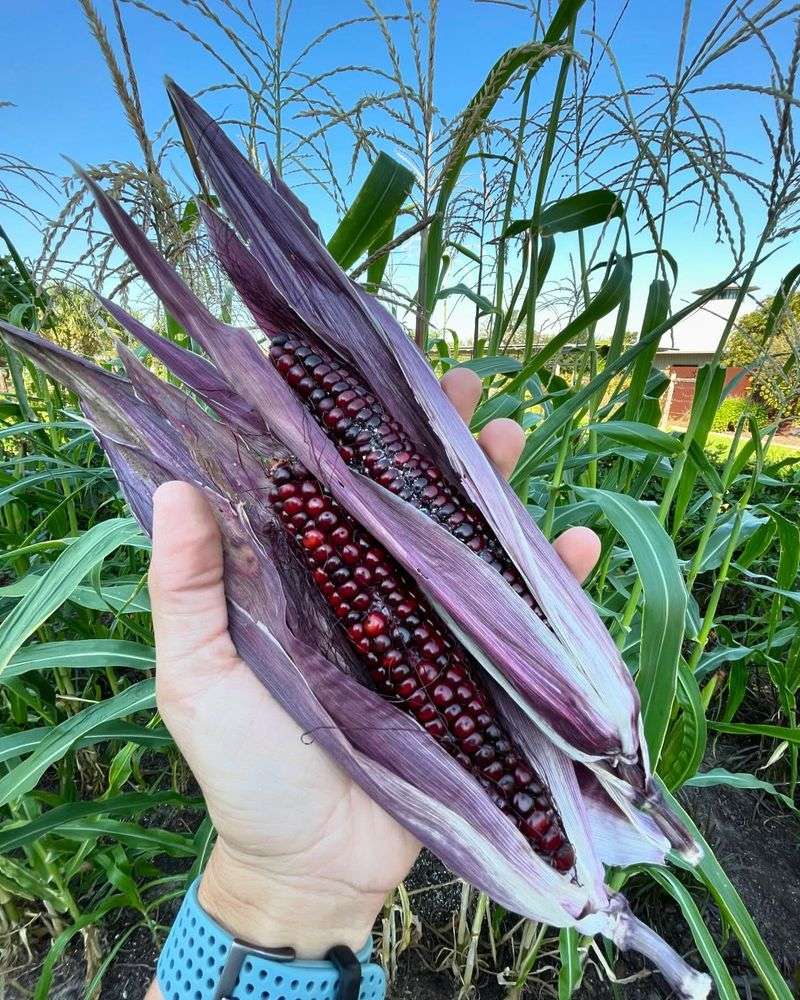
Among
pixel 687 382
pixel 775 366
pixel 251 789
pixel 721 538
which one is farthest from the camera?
pixel 687 382

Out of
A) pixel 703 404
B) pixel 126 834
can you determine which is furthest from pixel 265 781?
pixel 703 404

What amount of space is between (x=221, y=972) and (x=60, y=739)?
0.52 meters

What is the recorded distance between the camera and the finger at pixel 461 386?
134 centimetres

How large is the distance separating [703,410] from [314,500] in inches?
36.0

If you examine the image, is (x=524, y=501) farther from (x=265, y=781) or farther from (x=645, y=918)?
(x=645, y=918)

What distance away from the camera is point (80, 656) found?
3.82 feet

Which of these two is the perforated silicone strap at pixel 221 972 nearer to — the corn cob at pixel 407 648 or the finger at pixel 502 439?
the corn cob at pixel 407 648

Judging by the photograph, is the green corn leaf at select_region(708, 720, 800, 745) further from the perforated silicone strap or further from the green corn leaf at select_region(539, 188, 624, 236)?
the green corn leaf at select_region(539, 188, 624, 236)

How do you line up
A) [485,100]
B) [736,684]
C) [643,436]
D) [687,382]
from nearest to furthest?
[485,100] → [643,436] → [736,684] → [687,382]

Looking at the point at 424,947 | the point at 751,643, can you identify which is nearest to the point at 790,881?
the point at 751,643

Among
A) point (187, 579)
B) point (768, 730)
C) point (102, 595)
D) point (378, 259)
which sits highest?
point (378, 259)

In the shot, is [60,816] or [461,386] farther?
[461,386]

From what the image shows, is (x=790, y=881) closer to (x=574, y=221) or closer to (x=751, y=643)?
(x=751, y=643)

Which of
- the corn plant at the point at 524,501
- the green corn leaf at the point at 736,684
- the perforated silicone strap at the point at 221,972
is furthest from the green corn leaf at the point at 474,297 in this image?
the perforated silicone strap at the point at 221,972
